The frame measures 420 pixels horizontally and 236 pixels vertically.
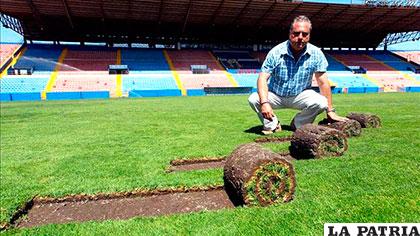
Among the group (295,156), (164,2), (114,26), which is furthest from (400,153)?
(114,26)

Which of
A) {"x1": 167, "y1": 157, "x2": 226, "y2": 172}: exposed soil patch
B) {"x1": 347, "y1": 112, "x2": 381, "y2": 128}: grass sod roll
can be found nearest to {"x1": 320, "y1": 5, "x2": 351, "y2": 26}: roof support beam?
{"x1": 347, "y1": 112, "x2": 381, "y2": 128}: grass sod roll

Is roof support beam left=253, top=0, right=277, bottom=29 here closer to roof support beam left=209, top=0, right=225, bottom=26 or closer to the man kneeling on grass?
roof support beam left=209, top=0, right=225, bottom=26

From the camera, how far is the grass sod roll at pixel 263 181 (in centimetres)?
287

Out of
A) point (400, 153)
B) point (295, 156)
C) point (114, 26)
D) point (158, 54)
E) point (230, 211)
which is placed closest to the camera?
point (230, 211)

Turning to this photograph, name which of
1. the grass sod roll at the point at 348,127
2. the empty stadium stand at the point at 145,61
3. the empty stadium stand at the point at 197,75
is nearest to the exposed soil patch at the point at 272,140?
the grass sod roll at the point at 348,127

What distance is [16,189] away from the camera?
3.67 m

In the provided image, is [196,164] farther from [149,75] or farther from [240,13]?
[240,13]

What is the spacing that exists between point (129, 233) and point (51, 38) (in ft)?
151

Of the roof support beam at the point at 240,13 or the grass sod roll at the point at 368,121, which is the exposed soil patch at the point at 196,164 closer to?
the grass sod roll at the point at 368,121

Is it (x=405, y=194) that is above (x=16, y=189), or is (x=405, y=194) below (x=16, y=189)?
above

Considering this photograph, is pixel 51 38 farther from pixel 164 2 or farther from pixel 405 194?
pixel 405 194

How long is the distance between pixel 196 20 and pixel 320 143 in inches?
1426

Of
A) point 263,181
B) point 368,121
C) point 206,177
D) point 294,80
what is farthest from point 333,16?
point 263,181

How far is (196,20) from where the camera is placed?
38156 millimetres
